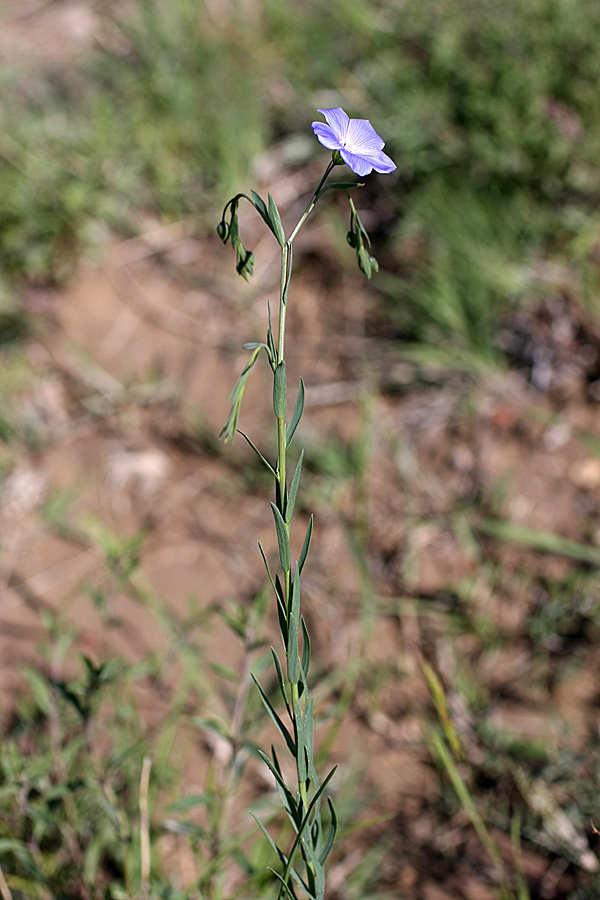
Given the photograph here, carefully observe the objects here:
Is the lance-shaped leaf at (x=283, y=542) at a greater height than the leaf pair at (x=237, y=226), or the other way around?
the leaf pair at (x=237, y=226)

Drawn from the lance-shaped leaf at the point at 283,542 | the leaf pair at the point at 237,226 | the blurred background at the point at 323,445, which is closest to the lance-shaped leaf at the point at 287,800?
the lance-shaped leaf at the point at 283,542

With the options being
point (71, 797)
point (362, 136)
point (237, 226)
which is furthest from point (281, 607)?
point (71, 797)

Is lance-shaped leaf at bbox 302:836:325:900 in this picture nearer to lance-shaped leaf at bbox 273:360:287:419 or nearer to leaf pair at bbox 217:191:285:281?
lance-shaped leaf at bbox 273:360:287:419

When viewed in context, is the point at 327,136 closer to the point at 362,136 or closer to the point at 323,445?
the point at 362,136

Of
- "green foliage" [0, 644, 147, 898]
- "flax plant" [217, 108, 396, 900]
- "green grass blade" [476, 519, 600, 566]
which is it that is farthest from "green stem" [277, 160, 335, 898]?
"green grass blade" [476, 519, 600, 566]

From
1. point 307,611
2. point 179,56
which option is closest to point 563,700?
point 307,611

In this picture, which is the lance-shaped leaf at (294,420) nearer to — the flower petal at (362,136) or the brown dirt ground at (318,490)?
the flower petal at (362,136)

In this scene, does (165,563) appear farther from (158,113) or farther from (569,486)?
(158,113)
